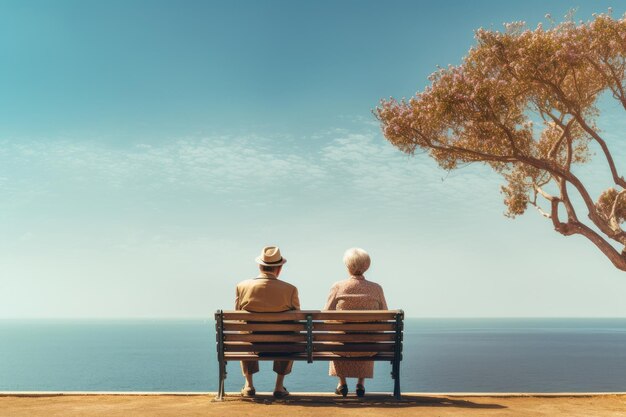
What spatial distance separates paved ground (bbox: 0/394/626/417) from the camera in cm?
768

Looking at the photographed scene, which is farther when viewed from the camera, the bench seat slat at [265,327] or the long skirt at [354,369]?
the long skirt at [354,369]

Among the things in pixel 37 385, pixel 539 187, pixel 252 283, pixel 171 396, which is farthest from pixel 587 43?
pixel 37 385

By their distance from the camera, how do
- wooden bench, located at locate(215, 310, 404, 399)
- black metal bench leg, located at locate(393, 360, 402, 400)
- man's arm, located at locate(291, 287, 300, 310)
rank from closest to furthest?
black metal bench leg, located at locate(393, 360, 402, 400) < wooden bench, located at locate(215, 310, 404, 399) < man's arm, located at locate(291, 287, 300, 310)

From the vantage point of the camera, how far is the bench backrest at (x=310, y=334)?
867cm

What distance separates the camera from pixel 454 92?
601 inches

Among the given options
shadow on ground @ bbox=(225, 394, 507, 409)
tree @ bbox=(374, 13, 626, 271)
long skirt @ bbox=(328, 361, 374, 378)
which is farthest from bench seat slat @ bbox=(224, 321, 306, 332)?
tree @ bbox=(374, 13, 626, 271)

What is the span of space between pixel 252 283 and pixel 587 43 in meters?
11.3

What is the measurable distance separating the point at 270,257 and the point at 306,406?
7.45 ft

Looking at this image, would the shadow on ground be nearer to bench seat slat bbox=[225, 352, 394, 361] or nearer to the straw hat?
bench seat slat bbox=[225, 352, 394, 361]

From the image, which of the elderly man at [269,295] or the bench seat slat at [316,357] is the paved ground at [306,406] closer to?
the elderly man at [269,295]

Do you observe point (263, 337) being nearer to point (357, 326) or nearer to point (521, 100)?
point (357, 326)

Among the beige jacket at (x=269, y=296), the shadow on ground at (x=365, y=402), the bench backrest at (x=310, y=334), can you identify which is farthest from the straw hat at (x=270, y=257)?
the shadow on ground at (x=365, y=402)

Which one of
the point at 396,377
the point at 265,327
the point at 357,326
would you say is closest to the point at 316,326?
the point at 357,326

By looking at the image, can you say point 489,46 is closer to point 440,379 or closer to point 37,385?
point 440,379
